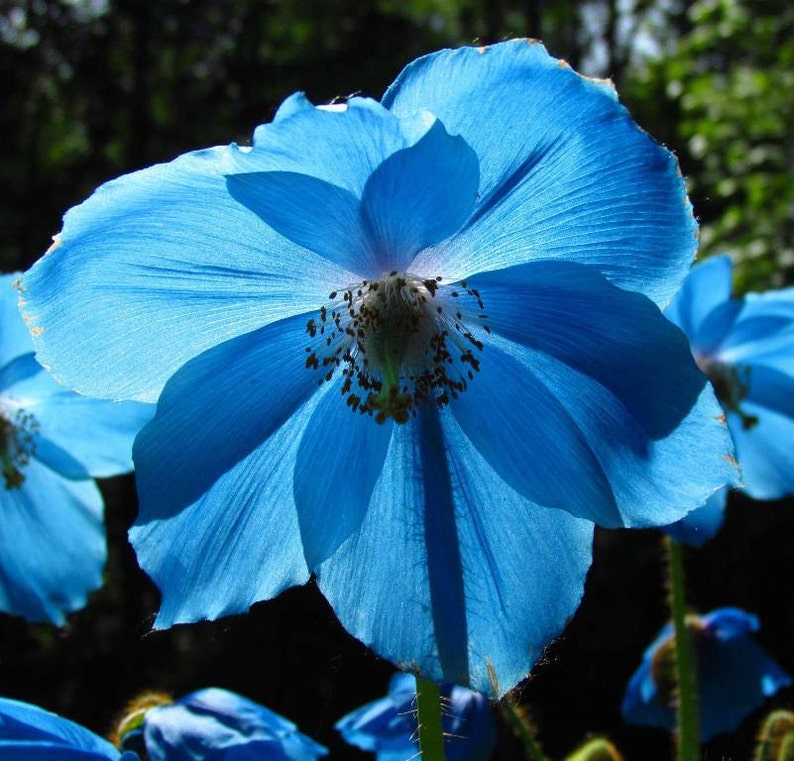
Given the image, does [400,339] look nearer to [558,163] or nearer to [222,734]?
[558,163]

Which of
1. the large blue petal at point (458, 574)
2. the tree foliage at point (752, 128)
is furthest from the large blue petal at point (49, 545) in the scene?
the tree foliage at point (752, 128)

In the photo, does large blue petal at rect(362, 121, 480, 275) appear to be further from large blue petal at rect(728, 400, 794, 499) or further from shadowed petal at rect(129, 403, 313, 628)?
large blue petal at rect(728, 400, 794, 499)

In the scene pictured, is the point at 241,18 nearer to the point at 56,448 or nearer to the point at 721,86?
the point at 721,86

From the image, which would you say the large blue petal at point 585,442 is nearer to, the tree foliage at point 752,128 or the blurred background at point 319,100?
the blurred background at point 319,100

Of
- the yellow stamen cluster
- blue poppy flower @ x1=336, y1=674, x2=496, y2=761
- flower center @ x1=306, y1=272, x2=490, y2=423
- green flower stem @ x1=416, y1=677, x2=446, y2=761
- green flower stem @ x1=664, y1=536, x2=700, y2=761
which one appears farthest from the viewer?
the yellow stamen cluster

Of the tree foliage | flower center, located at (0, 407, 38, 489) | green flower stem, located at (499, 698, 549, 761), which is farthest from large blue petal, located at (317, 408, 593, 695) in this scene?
the tree foliage
